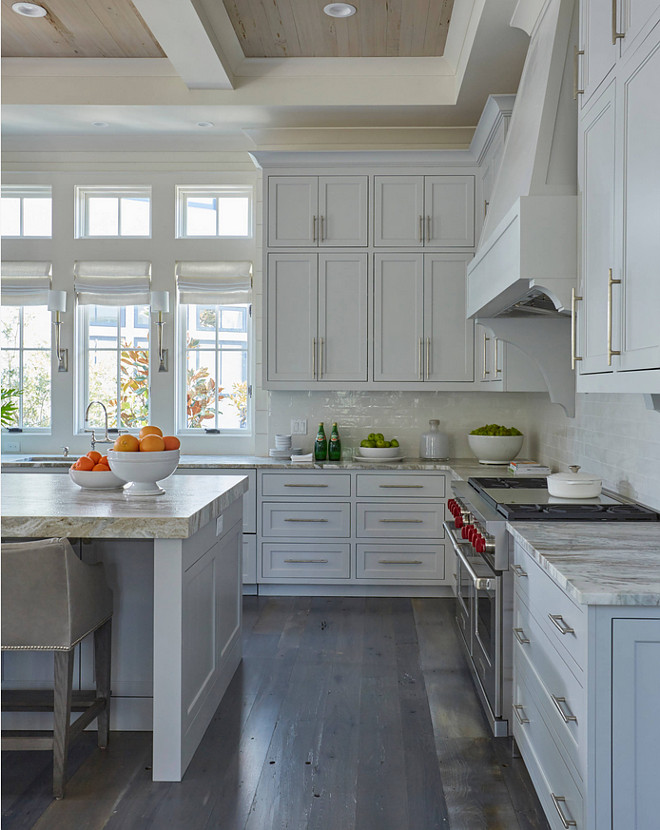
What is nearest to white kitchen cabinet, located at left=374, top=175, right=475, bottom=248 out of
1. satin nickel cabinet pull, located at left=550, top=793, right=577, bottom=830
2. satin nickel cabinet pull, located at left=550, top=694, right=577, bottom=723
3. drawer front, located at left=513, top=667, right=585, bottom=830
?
drawer front, located at left=513, top=667, right=585, bottom=830

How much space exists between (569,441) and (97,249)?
3.63 m

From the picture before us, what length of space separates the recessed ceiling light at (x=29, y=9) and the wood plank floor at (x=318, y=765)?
358 cm

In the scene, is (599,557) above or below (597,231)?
below

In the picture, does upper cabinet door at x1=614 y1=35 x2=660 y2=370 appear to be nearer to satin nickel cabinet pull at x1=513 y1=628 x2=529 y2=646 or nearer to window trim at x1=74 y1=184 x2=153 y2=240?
satin nickel cabinet pull at x1=513 y1=628 x2=529 y2=646

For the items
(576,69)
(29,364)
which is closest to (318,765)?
(576,69)

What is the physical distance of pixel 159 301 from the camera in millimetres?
5230

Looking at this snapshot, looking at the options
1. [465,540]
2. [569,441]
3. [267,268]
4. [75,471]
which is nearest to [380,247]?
[267,268]

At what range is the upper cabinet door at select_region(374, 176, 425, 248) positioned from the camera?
4852mm

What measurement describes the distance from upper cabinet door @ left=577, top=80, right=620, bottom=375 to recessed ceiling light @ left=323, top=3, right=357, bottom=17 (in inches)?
77.1

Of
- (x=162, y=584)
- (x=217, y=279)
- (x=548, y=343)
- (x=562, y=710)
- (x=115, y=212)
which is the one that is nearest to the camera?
(x=562, y=710)

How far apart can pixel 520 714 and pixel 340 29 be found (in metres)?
3.64

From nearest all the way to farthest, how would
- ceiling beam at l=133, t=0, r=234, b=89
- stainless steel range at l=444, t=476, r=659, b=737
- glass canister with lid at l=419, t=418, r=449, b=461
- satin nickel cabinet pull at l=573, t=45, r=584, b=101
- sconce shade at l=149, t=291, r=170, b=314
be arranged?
satin nickel cabinet pull at l=573, t=45, r=584, b=101
stainless steel range at l=444, t=476, r=659, b=737
ceiling beam at l=133, t=0, r=234, b=89
glass canister with lid at l=419, t=418, r=449, b=461
sconce shade at l=149, t=291, r=170, b=314

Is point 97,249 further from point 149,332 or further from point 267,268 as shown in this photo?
point 267,268

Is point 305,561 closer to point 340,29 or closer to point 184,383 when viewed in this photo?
point 184,383
